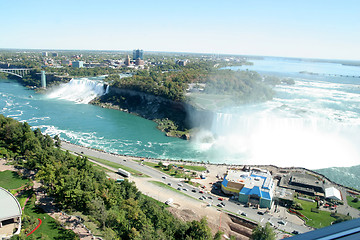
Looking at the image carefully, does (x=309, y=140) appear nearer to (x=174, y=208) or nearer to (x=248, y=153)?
(x=248, y=153)

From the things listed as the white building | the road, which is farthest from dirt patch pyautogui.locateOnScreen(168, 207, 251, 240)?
the white building

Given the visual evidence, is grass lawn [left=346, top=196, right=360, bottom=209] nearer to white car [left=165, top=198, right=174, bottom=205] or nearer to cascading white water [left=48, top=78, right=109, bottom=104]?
white car [left=165, top=198, right=174, bottom=205]

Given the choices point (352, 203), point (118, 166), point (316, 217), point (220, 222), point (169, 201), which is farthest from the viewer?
point (118, 166)

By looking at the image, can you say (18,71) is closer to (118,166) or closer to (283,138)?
(118,166)

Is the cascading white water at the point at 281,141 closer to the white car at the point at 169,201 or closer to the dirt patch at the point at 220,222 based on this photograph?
the white car at the point at 169,201

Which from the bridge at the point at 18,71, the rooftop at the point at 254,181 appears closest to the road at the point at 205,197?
the rooftop at the point at 254,181

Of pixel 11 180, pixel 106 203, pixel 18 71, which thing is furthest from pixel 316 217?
pixel 18 71
